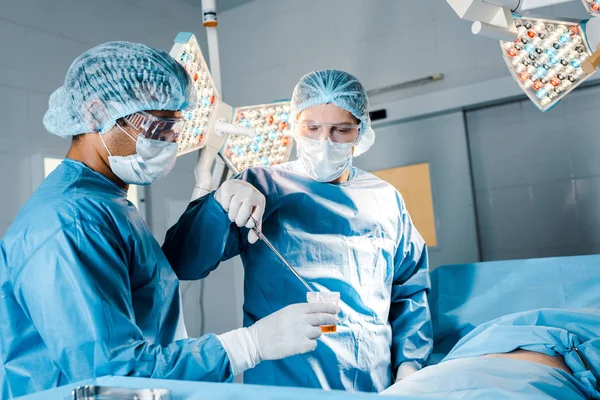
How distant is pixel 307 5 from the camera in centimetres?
346

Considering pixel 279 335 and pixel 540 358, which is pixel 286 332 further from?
pixel 540 358

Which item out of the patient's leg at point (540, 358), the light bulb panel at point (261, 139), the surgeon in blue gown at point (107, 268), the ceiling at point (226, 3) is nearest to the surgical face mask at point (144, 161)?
the surgeon in blue gown at point (107, 268)

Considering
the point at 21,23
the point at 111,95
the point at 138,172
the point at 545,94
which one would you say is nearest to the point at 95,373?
the point at 138,172

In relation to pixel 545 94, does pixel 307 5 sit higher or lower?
higher

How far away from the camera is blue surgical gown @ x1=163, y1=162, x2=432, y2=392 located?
147cm

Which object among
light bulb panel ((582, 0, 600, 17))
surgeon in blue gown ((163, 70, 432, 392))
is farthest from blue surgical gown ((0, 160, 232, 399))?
light bulb panel ((582, 0, 600, 17))

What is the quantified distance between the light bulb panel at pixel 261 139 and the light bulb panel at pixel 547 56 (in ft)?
2.47

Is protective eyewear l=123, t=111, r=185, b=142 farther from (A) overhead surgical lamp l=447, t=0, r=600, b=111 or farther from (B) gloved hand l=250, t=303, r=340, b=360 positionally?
(A) overhead surgical lamp l=447, t=0, r=600, b=111

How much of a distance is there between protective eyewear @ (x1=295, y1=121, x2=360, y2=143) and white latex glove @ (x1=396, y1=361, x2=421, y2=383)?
0.72 meters

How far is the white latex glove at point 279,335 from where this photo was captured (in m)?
1.02

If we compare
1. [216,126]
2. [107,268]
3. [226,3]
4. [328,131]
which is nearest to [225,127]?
[216,126]

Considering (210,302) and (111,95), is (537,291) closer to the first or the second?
(111,95)

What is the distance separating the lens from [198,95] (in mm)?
1567

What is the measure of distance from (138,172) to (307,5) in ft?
8.65
